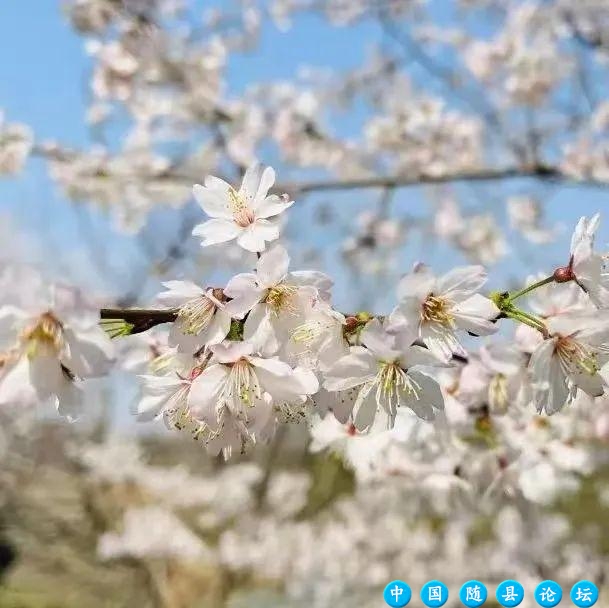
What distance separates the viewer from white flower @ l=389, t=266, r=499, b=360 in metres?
0.73

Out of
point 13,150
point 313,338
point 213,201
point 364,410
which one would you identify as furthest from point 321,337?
point 13,150

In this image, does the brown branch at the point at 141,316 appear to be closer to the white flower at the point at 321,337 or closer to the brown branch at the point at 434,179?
the white flower at the point at 321,337

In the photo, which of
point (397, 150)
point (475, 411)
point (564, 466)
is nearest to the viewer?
point (475, 411)

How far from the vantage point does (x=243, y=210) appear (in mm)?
815

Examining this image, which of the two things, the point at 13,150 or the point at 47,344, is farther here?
the point at 13,150

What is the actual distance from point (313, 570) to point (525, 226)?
2.74 metres

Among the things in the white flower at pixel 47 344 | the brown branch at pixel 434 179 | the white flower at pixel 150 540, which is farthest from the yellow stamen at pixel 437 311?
the white flower at pixel 150 540

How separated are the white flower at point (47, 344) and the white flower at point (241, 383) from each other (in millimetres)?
123

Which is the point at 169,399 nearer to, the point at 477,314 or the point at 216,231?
the point at 216,231

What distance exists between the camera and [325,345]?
0.75m

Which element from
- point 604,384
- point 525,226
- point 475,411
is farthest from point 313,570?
point 604,384

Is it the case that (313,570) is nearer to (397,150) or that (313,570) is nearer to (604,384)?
(397,150)

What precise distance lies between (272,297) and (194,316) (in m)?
0.08

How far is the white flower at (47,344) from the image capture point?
2.06 ft
